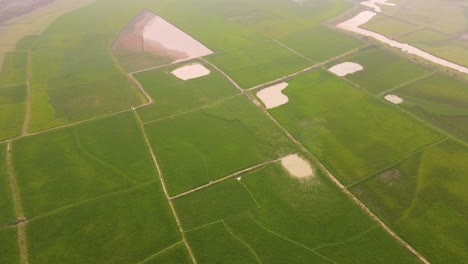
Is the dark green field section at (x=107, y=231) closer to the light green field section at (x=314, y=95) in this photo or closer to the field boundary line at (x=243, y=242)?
the field boundary line at (x=243, y=242)

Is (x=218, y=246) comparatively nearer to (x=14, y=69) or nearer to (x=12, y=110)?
(x=12, y=110)

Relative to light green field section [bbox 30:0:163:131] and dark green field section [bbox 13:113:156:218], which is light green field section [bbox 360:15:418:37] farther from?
dark green field section [bbox 13:113:156:218]

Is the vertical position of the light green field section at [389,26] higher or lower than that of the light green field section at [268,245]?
higher

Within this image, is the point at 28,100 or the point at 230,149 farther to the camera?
the point at 28,100

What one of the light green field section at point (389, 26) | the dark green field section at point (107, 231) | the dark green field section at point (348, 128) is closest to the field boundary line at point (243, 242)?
the dark green field section at point (107, 231)

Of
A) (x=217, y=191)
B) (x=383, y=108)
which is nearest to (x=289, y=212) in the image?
(x=217, y=191)

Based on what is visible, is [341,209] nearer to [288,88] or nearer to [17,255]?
[288,88]

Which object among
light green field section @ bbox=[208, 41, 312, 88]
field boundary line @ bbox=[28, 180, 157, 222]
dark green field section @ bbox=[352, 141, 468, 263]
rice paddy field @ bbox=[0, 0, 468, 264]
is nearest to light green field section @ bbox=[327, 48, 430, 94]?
rice paddy field @ bbox=[0, 0, 468, 264]

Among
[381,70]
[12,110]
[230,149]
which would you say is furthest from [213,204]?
[381,70]
